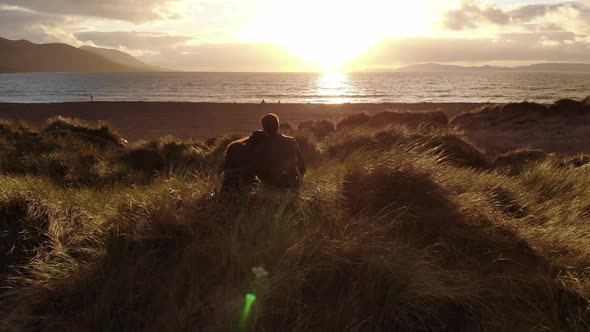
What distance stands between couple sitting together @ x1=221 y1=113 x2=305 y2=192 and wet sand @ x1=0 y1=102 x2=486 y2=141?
18564mm

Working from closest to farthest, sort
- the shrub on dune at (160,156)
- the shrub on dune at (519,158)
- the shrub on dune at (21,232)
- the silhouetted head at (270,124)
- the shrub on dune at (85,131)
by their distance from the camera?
the shrub on dune at (21,232)
the silhouetted head at (270,124)
the shrub on dune at (519,158)
the shrub on dune at (160,156)
the shrub on dune at (85,131)

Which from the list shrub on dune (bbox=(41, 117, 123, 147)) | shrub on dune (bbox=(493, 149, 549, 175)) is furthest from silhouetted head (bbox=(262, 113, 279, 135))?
shrub on dune (bbox=(41, 117, 123, 147))

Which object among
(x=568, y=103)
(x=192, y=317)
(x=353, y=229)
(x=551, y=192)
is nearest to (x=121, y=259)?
(x=192, y=317)

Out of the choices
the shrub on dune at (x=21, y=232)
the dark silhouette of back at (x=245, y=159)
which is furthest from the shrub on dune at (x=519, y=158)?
the shrub on dune at (x=21, y=232)

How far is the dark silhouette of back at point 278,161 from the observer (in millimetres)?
5273

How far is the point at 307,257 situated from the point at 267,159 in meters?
2.16

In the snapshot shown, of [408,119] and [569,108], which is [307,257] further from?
[569,108]

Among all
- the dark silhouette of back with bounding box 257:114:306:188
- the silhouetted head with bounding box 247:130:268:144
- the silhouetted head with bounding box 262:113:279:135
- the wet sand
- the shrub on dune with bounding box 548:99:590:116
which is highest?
the silhouetted head with bounding box 262:113:279:135

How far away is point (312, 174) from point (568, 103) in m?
19.4

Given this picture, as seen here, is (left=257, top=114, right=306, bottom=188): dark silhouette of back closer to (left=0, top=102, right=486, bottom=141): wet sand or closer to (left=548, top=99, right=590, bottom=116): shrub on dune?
(left=0, top=102, right=486, bottom=141): wet sand

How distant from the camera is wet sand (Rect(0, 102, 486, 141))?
90.7 ft

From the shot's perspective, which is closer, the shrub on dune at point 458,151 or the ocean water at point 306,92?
the shrub on dune at point 458,151

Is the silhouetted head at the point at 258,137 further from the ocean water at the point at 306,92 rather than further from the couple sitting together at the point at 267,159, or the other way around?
the ocean water at the point at 306,92

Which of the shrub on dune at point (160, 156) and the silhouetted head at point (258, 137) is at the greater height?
the silhouetted head at point (258, 137)
